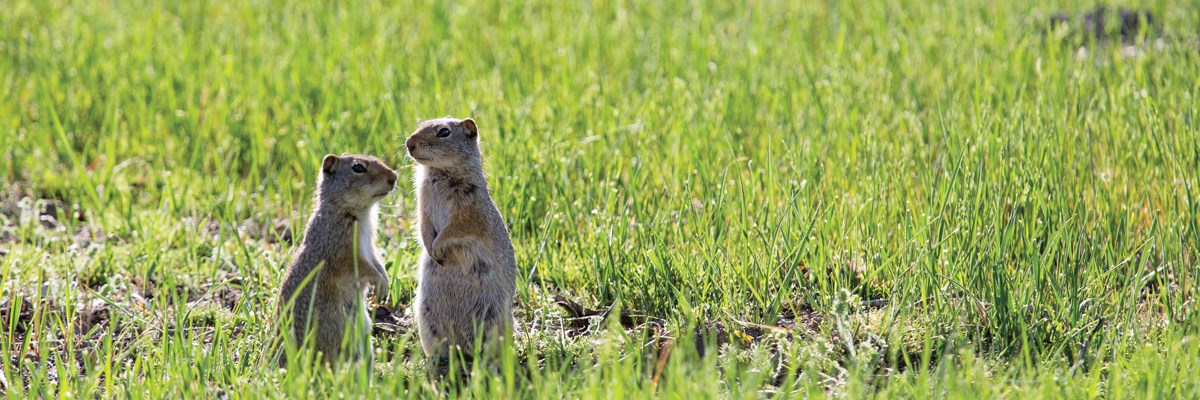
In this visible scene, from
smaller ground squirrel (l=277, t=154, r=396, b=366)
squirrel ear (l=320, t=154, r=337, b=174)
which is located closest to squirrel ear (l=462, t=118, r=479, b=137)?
smaller ground squirrel (l=277, t=154, r=396, b=366)

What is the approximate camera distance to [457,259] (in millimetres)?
4121

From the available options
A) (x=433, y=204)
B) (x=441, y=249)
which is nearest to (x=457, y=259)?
(x=441, y=249)

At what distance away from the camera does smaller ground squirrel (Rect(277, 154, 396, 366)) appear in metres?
3.97

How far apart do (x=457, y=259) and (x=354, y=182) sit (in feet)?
1.43

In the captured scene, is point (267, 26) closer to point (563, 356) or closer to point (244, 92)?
point (244, 92)

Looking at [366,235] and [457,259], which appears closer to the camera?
[457,259]

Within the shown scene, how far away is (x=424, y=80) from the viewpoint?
7.38 metres

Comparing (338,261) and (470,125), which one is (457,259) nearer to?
(338,261)

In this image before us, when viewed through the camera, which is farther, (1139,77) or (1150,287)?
(1139,77)

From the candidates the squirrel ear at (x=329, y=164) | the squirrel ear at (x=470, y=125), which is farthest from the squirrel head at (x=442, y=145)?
the squirrel ear at (x=329, y=164)

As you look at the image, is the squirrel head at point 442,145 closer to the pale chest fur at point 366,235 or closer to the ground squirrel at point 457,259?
the ground squirrel at point 457,259

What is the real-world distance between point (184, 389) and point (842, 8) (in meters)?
6.35

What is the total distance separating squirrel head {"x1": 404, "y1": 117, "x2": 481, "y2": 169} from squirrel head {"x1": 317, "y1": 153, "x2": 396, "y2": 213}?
122 millimetres

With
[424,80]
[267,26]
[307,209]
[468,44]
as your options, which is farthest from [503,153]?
[267,26]
